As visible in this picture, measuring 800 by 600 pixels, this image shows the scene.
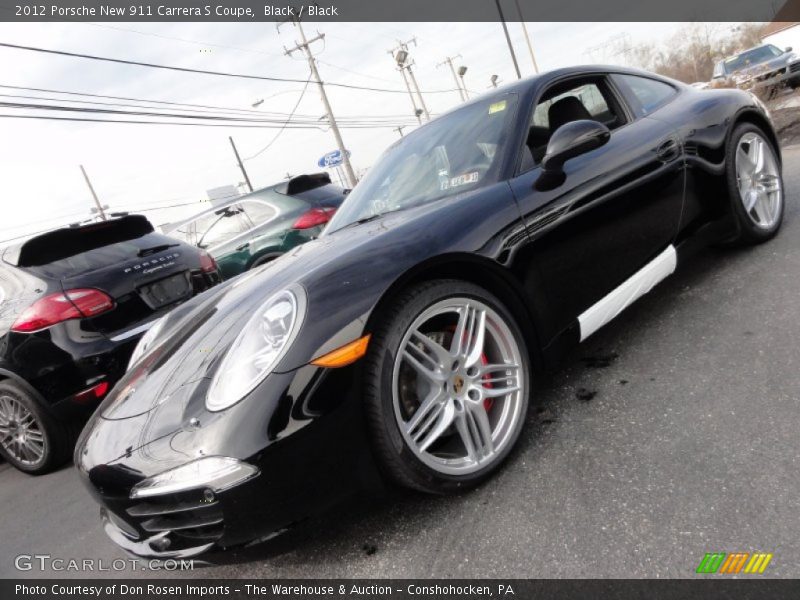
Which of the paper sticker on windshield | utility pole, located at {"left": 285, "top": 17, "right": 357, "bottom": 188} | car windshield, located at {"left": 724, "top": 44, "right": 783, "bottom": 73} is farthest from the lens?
utility pole, located at {"left": 285, "top": 17, "right": 357, "bottom": 188}

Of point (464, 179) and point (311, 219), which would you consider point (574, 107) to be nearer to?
point (464, 179)

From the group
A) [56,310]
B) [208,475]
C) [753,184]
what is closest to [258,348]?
[208,475]

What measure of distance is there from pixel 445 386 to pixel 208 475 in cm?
81

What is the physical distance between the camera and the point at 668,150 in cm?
275

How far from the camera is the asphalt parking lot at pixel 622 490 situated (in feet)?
4.75

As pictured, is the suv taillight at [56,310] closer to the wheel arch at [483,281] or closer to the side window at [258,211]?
the wheel arch at [483,281]

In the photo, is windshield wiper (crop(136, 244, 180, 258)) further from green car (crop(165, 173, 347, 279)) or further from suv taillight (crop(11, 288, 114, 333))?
green car (crop(165, 173, 347, 279))

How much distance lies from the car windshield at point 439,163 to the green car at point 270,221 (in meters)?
2.73

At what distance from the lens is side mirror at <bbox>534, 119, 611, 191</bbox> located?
2.15m

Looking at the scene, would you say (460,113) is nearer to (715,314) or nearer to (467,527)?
(715,314)

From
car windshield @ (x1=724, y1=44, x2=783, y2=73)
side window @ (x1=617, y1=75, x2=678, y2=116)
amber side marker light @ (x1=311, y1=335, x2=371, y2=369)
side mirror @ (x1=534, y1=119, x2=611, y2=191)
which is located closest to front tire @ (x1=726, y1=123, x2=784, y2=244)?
side window @ (x1=617, y1=75, x2=678, y2=116)

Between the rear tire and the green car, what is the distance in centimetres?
288

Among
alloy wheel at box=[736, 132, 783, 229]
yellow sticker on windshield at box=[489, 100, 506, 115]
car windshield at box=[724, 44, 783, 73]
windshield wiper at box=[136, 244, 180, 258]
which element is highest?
yellow sticker on windshield at box=[489, 100, 506, 115]
